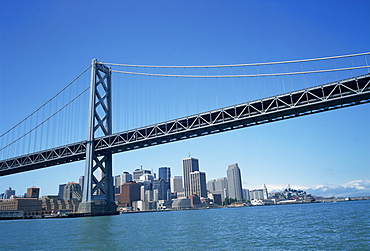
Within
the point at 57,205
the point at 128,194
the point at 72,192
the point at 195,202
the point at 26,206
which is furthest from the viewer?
the point at 195,202

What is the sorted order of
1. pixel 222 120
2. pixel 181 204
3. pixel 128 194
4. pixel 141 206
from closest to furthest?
pixel 222 120, pixel 141 206, pixel 128 194, pixel 181 204

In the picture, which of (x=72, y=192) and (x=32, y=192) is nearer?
(x=32, y=192)

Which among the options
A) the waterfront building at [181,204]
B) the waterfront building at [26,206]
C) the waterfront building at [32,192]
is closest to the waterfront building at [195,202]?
the waterfront building at [181,204]

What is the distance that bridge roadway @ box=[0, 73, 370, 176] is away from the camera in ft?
109

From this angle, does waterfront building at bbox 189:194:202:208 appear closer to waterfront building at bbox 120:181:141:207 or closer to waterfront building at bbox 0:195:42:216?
waterfront building at bbox 120:181:141:207

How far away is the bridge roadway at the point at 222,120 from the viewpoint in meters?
33.3

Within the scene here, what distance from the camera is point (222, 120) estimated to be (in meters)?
40.2

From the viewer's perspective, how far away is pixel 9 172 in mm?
59438

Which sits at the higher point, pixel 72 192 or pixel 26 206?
pixel 72 192

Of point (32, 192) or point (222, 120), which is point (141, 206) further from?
point (222, 120)

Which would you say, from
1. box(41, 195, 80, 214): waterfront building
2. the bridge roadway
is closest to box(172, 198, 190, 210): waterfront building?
box(41, 195, 80, 214): waterfront building

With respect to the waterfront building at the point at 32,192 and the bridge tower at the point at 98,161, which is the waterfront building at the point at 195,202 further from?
the bridge tower at the point at 98,161

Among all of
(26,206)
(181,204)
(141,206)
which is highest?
(26,206)

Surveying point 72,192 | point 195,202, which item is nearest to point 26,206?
point 72,192
